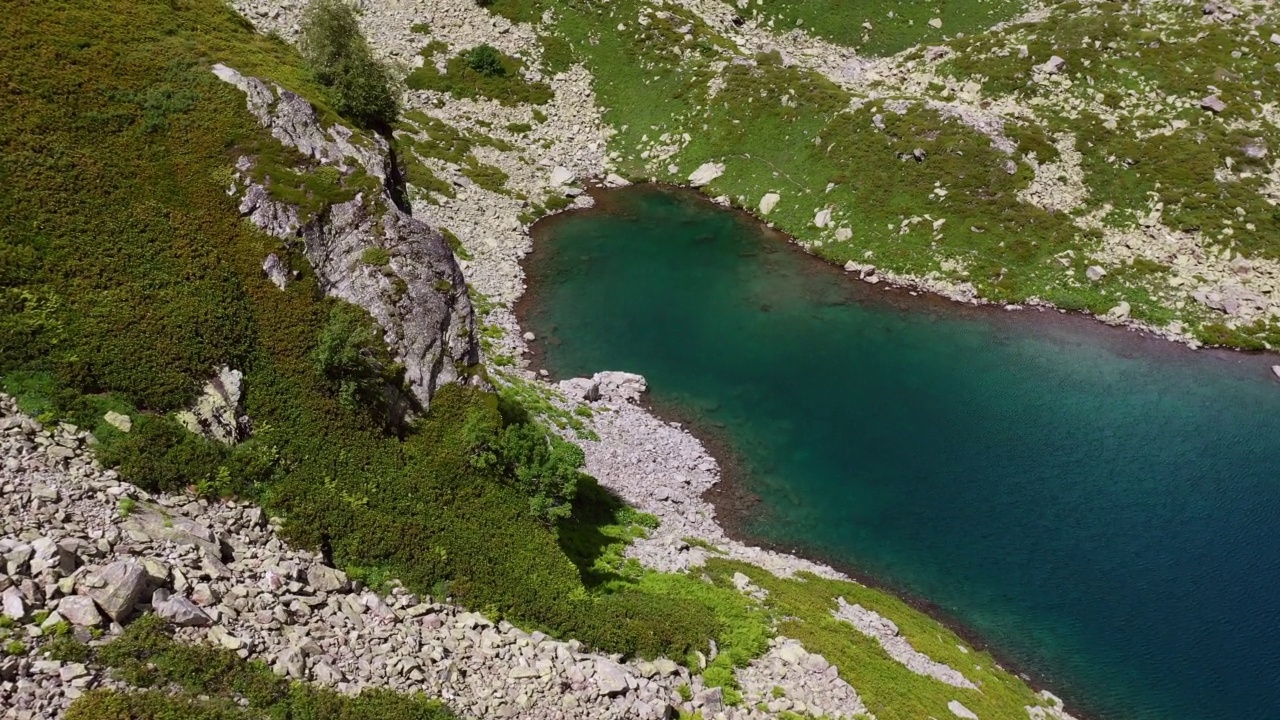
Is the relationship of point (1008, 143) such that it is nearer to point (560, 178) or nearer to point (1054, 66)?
point (1054, 66)

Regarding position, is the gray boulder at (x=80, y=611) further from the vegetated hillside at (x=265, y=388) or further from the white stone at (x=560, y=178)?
the white stone at (x=560, y=178)

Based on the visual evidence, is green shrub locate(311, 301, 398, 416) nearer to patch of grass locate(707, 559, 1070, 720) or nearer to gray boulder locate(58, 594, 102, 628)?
gray boulder locate(58, 594, 102, 628)

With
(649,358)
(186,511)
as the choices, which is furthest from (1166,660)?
(186,511)

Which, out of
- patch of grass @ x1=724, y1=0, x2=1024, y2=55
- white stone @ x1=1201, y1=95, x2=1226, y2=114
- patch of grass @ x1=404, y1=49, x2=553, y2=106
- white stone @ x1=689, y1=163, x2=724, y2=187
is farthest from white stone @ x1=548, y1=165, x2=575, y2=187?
white stone @ x1=1201, y1=95, x2=1226, y2=114

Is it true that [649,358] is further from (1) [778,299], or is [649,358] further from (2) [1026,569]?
(2) [1026,569]

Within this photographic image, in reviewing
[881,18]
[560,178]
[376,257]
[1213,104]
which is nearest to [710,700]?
[376,257]

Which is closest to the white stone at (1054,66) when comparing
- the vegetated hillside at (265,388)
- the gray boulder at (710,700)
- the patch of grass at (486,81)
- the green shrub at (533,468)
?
the patch of grass at (486,81)

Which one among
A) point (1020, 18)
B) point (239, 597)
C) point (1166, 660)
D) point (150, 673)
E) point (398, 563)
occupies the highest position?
point (1020, 18)
